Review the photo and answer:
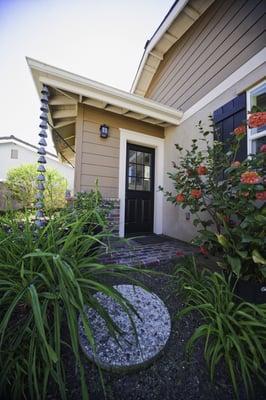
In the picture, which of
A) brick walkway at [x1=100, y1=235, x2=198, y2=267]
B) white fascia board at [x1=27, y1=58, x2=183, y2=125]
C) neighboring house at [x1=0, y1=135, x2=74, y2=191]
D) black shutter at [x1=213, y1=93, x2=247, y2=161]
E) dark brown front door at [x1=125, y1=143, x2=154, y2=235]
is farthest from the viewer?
neighboring house at [x1=0, y1=135, x2=74, y2=191]

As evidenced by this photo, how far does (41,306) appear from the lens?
875mm

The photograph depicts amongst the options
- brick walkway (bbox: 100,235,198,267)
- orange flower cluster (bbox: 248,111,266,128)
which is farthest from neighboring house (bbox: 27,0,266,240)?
A: orange flower cluster (bbox: 248,111,266,128)

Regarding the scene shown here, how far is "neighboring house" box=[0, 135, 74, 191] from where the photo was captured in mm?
12258

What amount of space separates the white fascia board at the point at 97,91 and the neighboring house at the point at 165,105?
0.04 feet

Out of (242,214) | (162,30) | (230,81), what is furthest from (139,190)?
(162,30)

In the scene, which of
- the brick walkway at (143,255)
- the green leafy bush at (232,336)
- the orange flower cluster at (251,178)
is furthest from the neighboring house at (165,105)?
the green leafy bush at (232,336)

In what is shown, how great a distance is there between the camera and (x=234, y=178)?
155cm

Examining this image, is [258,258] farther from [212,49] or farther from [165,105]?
[212,49]

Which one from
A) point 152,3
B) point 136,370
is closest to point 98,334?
point 136,370

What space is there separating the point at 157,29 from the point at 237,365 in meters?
5.36

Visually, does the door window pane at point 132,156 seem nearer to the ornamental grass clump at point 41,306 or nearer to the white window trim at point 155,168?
the white window trim at point 155,168

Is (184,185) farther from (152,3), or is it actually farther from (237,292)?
(152,3)

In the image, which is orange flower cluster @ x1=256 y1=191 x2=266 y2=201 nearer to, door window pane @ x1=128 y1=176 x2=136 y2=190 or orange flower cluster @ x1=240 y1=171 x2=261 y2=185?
orange flower cluster @ x1=240 y1=171 x2=261 y2=185

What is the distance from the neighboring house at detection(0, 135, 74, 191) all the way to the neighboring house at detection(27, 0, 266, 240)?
29.5ft
